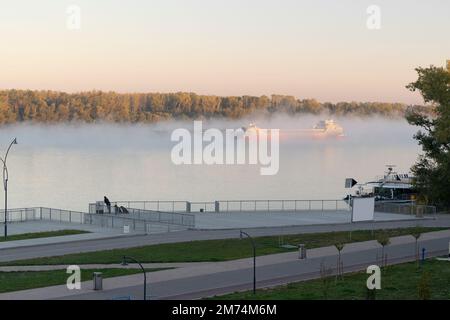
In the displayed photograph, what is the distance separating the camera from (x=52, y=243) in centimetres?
4619

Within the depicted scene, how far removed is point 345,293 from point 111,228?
87.7 feet

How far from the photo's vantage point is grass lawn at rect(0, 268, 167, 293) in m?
32.0

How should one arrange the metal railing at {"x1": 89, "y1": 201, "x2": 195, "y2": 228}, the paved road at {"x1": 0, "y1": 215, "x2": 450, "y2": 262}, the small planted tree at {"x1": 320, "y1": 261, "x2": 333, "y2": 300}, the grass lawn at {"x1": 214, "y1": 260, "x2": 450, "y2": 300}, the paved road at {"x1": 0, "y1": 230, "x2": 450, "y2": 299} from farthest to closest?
the metal railing at {"x1": 89, "y1": 201, "x2": 195, "y2": 228}
the paved road at {"x1": 0, "y1": 215, "x2": 450, "y2": 262}
the paved road at {"x1": 0, "y1": 230, "x2": 450, "y2": 299}
the small planted tree at {"x1": 320, "y1": 261, "x2": 333, "y2": 300}
the grass lawn at {"x1": 214, "y1": 260, "x2": 450, "y2": 300}

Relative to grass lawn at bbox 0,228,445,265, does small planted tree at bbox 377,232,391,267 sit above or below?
above

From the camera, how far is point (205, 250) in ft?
139

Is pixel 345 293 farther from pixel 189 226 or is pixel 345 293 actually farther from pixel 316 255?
pixel 189 226

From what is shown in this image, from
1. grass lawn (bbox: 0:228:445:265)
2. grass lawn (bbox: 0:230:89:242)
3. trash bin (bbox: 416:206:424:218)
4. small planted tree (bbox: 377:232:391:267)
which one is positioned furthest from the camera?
trash bin (bbox: 416:206:424:218)

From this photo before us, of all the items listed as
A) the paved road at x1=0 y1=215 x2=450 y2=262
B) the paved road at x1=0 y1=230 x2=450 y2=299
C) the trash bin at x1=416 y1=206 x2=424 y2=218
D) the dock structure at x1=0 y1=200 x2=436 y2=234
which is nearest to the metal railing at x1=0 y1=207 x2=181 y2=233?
the dock structure at x1=0 y1=200 x2=436 y2=234

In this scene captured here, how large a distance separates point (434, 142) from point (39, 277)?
4659cm

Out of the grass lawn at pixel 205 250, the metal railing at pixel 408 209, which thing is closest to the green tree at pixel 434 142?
the metal railing at pixel 408 209

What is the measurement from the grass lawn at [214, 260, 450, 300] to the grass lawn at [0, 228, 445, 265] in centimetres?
845

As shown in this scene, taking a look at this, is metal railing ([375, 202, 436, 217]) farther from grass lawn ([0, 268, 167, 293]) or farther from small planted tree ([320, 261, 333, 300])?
grass lawn ([0, 268, 167, 293])

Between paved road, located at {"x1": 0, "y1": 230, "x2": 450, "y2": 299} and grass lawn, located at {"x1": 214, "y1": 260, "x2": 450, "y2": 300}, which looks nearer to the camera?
grass lawn, located at {"x1": 214, "y1": 260, "x2": 450, "y2": 300}
